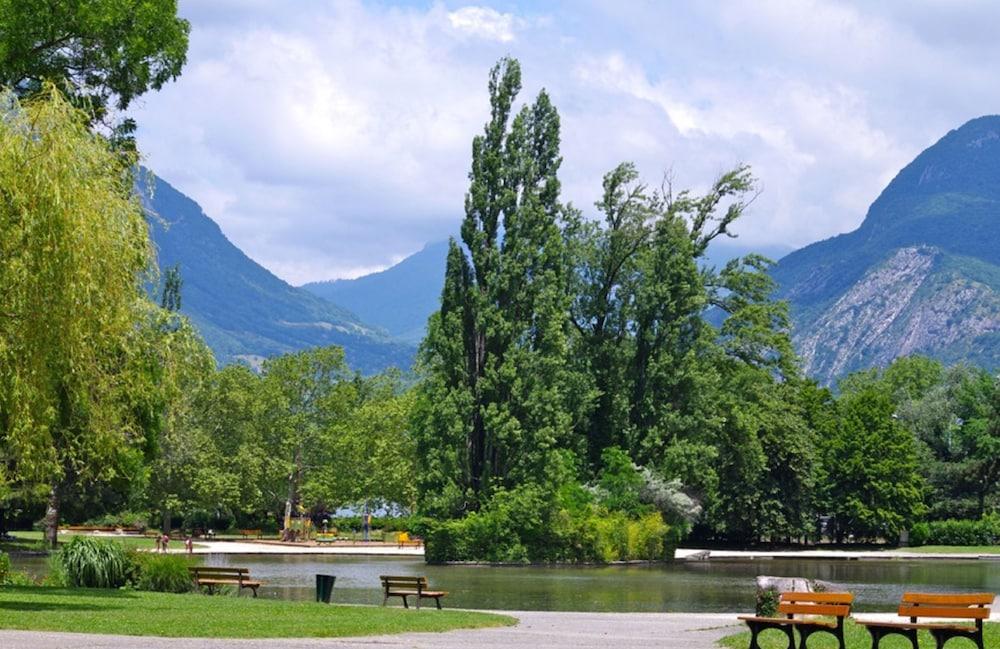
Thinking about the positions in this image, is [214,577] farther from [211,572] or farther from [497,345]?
[497,345]

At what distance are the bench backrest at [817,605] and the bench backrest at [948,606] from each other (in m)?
0.84

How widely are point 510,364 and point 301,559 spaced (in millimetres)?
11692

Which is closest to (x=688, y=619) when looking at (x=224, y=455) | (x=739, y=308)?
(x=739, y=308)

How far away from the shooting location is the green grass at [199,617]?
18.3 m

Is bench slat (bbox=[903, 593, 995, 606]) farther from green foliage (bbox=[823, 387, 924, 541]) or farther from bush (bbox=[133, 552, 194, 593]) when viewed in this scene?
green foliage (bbox=[823, 387, 924, 541])

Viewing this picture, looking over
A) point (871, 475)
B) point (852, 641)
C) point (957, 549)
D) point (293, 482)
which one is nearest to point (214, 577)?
point (852, 641)

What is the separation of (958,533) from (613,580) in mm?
41040

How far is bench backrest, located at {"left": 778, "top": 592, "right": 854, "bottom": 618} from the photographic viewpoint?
16.8 metres

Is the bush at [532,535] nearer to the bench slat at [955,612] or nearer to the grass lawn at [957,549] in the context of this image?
the grass lawn at [957,549]

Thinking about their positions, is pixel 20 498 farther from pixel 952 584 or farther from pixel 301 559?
pixel 952 584

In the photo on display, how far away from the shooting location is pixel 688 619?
2444cm

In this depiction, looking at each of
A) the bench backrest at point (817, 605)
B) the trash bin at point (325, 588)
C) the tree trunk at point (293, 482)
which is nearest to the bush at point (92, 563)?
the trash bin at point (325, 588)

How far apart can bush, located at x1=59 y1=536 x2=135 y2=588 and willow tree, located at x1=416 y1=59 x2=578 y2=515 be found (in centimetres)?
2428

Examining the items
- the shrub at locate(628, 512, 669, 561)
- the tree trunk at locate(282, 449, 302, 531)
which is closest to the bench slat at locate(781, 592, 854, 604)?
the shrub at locate(628, 512, 669, 561)
